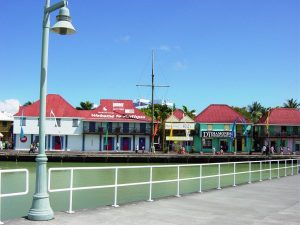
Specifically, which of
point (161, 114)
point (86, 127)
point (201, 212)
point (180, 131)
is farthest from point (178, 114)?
point (201, 212)

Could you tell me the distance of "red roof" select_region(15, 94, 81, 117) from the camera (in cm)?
6088

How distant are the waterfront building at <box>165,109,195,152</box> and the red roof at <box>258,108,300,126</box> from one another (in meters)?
12.4

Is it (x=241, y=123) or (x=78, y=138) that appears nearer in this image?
(x=78, y=138)

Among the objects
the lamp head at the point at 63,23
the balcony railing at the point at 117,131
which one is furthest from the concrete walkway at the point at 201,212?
the balcony railing at the point at 117,131

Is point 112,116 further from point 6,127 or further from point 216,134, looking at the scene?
point 6,127

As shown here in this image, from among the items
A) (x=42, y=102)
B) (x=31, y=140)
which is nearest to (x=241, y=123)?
(x=31, y=140)

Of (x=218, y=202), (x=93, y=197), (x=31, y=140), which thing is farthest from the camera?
(x=31, y=140)

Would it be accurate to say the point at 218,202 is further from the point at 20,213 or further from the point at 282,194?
the point at 20,213

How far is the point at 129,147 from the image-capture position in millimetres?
63031

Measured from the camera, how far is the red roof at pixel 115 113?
6175cm

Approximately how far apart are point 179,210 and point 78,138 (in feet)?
172

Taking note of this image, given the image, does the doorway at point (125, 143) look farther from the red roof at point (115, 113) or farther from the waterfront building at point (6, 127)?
the waterfront building at point (6, 127)

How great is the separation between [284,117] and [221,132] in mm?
10990

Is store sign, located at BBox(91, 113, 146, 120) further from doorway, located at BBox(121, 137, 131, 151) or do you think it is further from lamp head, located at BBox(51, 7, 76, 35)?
lamp head, located at BBox(51, 7, 76, 35)
